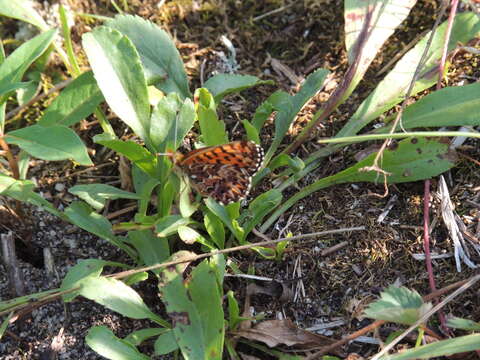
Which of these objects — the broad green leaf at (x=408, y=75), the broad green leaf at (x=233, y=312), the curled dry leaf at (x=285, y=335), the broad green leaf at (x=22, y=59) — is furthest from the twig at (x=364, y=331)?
the broad green leaf at (x=22, y=59)

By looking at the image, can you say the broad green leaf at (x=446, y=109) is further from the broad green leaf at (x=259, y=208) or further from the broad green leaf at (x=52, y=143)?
the broad green leaf at (x=52, y=143)

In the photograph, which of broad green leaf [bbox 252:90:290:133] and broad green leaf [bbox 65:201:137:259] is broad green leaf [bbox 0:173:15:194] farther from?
broad green leaf [bbox 252:90:290:133]

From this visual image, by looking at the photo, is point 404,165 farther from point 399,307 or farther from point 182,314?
point 182,314

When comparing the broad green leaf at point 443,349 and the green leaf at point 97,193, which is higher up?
the green leaf at point 97,193

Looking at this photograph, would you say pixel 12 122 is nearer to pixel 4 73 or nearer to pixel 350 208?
pixel 4 73

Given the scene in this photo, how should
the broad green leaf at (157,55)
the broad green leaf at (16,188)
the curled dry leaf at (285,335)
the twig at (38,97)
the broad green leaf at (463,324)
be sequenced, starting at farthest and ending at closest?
the twig at (38,97), the broad green leaf at (157,55), the broad green leaf at (16,188), the curled dry leaf at (285,335), the broad green leaf at (463,324)

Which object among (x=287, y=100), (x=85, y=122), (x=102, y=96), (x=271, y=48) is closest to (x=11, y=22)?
(x=85, y=122)

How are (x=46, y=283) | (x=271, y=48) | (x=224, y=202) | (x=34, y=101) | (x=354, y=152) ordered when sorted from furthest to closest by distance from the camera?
(x=271, y=48) → (x=34, y=101) → (x=354, y=152) → (x=46, y=283) → (x=224, y=202)

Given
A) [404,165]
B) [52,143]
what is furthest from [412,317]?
[52,143]
